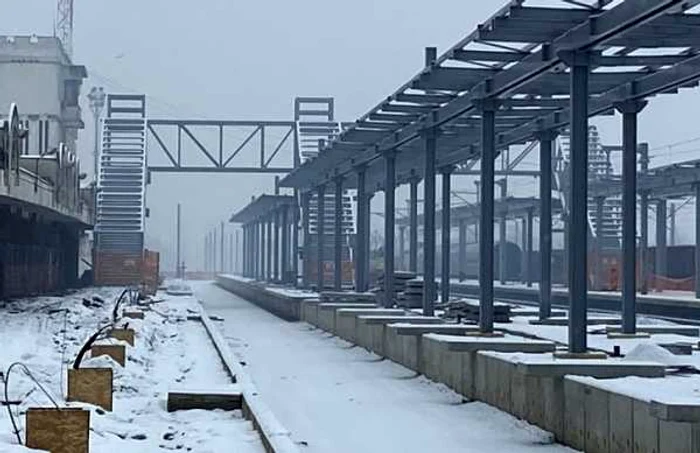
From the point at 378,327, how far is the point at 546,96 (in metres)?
7.57

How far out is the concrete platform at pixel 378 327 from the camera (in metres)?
29.3

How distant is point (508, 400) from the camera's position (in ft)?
60.0

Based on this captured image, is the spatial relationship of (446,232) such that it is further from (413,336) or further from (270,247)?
(270,247)

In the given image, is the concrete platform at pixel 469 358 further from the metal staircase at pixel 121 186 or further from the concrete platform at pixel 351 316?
the metal staircase at pixel 121 186

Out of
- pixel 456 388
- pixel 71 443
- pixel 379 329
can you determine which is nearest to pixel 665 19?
pixel 456 388

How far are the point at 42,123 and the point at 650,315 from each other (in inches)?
2208

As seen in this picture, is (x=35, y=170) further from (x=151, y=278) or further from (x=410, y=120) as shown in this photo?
(x=151, y=278)

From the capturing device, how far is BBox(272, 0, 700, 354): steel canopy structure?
60.4 feet

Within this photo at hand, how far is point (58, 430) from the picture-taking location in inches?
522

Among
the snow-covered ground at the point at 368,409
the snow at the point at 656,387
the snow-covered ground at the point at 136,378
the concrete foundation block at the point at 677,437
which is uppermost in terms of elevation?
the snow at the point at 656,387

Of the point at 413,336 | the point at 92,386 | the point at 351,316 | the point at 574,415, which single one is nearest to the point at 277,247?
the point at 351,316

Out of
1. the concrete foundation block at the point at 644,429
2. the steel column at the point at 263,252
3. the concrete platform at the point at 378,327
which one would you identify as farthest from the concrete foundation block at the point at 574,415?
the steel column at the point at 263,252

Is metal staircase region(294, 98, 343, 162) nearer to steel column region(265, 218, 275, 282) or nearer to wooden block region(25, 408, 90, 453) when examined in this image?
steel column region(265, 218, 275, 282)

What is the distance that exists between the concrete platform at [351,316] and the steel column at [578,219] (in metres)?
13.5
